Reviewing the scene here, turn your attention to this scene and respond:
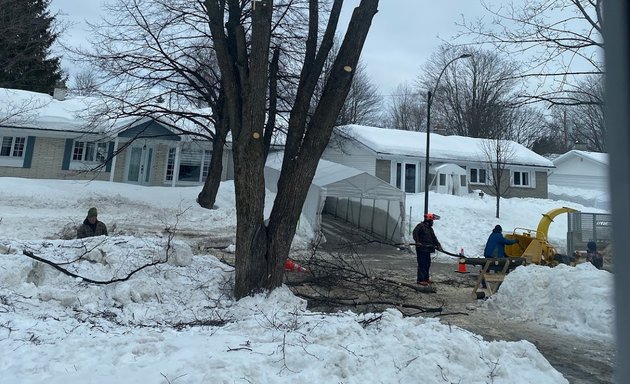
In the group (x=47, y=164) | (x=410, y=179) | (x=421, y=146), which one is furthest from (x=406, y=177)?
(x=47, y=164)

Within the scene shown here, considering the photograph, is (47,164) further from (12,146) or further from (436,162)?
(436,162)

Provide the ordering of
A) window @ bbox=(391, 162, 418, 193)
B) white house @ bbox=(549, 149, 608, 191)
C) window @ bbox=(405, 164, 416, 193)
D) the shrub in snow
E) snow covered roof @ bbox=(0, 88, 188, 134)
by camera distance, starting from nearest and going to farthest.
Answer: the shrub in snow
snow covered roof @ bbox=(0, 88, 188, 134)
window @ bbox=(391, 162, 418, 193)
window @ bbox=(405, 164, 416, 193)
white house @ bbox=(549, 149, 608, 191)

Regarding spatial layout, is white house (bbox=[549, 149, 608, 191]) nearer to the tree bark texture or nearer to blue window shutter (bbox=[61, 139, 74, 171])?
the tree bark texture

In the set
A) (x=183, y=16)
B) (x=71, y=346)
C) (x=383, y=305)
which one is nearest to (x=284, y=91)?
(x=183, y=16)

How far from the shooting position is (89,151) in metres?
25.4

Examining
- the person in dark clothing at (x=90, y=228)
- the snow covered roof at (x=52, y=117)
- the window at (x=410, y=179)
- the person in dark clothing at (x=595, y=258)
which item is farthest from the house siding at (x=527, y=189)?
the person in dark clothing at (x=90, y=228)

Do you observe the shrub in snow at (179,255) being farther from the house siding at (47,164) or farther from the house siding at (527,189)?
the house siding at (527,189)

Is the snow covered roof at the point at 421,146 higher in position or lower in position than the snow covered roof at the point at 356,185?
higher

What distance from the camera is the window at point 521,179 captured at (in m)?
30.9

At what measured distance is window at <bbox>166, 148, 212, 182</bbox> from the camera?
27.1m

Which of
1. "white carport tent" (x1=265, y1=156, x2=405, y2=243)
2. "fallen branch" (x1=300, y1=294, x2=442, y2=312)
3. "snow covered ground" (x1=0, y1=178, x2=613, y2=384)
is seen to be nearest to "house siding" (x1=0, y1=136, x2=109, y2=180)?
"white carport tent" (x1=265, y1=156, x2=405, y2=243)

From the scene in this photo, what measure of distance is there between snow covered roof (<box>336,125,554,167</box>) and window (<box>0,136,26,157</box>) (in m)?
18.5

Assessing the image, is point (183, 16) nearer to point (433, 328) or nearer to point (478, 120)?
point (433, 328)

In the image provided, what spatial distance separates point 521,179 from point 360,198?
1890cm
